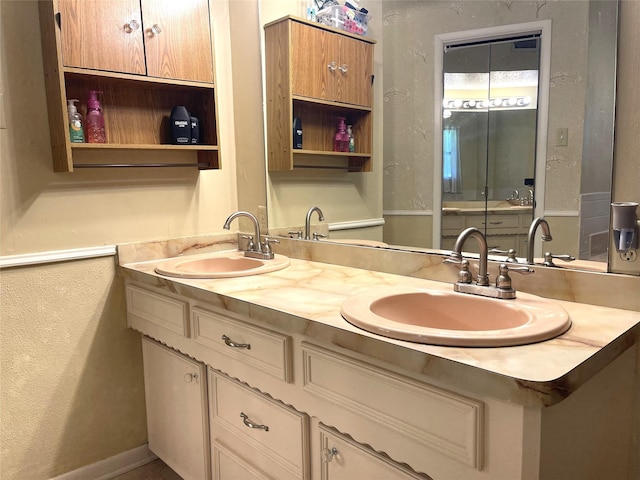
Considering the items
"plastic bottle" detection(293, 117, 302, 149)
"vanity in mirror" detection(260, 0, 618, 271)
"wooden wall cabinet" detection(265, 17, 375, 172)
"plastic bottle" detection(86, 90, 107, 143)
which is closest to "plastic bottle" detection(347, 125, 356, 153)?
"wooden wall cabinet" detection(265, 17, 375, 172)

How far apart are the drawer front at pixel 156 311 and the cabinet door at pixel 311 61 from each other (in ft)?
3.20

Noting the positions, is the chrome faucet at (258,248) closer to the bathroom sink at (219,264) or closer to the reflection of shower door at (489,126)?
the bathroom sink at (219,264)

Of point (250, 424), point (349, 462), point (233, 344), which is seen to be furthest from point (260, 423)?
point (349, 462)

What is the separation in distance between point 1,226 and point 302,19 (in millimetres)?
1348

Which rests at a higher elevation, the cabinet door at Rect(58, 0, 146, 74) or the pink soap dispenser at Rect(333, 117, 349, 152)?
the cabinet door at Rect(58, 0, 146, 74)

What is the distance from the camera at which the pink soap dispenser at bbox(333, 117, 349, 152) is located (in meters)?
1.96

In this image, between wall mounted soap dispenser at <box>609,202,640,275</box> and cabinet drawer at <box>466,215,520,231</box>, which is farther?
cabinet drawer at <box>466,215,520,231</box>

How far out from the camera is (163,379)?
1936 mm

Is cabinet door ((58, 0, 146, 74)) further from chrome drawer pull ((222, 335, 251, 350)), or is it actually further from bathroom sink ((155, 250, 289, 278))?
chrome drawer pull ((222, 335, 251, 350))

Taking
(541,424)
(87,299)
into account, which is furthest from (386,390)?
(87,299)

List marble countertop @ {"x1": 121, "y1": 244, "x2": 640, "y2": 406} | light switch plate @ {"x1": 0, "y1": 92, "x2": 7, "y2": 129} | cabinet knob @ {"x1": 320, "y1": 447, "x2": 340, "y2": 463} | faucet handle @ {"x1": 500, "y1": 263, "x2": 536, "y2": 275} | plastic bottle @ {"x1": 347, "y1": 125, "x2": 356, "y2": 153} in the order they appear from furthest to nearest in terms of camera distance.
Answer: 1. plastic bottle @ {"x1": 347, "y1": 125, "x2": 356, "y2": 153}
2. light switch plate @ {"x1": 0, "y1": 92, "x2": 7, "y2": 129}
3. faucet handle @ {"x1": 500, "y1": 263, "x2": 536, "y2": 275}
4. cabinet knob @ {"x1": 320, "y1": 447, "x2": 340, "y2": 463}
5. marble countertop @ {"x1": 121, "y1": 244, "x2": 640, "y2": 406}

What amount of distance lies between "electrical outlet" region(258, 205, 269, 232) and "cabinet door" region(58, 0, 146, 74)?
742 millimetres

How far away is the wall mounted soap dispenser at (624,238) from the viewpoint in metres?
1.17

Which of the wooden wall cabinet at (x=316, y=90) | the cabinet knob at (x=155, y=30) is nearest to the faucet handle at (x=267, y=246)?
the wooden wall cabinet at (x=316, y=90)
